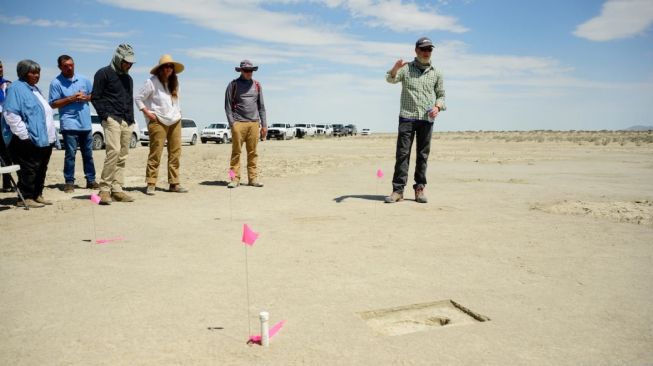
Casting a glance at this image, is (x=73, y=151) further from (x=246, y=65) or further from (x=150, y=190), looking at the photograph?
(x=246, y=65)

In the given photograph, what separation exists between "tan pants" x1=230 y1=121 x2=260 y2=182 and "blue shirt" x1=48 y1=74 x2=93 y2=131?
2.47m

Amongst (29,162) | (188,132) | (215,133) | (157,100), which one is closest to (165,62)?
(157,100)

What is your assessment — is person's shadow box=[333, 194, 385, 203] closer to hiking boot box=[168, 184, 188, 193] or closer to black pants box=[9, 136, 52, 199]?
hiking boot box=[168, 184, 188, 193]

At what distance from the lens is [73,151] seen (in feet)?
26.1

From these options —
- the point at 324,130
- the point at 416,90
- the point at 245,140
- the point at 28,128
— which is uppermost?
the point at 416,90

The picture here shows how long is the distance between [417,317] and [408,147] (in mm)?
4546

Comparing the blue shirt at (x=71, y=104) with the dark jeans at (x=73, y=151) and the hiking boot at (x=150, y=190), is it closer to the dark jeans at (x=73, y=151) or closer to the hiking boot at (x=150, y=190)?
the dark jeans at (x=73, y=151)

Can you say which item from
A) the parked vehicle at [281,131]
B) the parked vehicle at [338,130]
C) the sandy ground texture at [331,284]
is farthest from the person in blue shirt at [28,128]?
the parked vehicle at [338,130]

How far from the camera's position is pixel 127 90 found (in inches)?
292

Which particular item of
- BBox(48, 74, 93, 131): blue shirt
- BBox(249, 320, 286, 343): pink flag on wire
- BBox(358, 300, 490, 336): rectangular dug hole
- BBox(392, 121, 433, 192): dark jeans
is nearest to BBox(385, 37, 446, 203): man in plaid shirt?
BBox(392, 121, 433, 192): dark jeans

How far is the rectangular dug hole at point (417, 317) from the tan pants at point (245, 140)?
6240 millimetres

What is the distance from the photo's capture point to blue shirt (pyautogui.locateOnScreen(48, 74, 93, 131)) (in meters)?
7.91

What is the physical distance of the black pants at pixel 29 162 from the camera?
6512mm

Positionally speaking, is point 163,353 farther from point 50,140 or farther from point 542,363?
point 50,140
